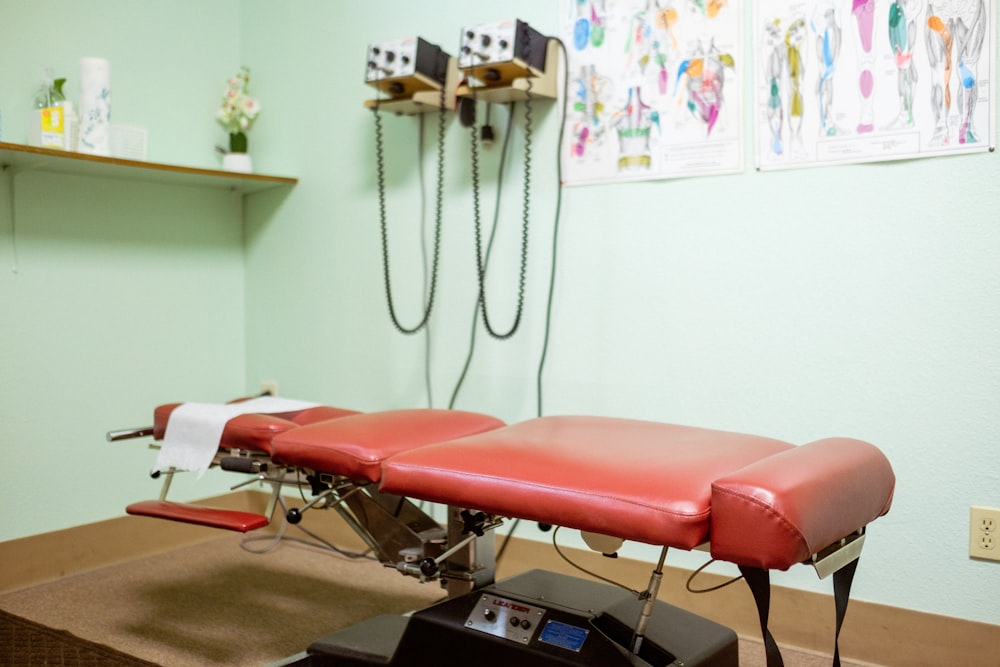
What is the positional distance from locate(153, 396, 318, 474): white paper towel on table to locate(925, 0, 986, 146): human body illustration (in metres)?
1.65

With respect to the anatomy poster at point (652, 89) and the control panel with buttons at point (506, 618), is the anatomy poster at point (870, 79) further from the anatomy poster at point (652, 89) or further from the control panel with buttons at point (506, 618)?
Result: the control panel with buttons at point (506, 618)

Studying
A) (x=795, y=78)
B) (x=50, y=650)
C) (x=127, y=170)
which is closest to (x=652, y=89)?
(x=795, y=78)

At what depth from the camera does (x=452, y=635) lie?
1.54 m

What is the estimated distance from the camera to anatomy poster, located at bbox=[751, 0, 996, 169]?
6.06ft

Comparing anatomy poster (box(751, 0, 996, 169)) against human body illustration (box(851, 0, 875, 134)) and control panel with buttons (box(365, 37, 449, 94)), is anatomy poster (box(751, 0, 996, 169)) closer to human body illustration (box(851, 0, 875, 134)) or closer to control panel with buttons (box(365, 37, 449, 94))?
human body illustration (box(851, 0, 875, 134))

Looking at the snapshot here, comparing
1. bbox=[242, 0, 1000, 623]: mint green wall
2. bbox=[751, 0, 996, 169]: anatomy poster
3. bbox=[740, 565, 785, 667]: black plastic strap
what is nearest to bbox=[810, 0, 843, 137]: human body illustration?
bbox=[751, 0, 996, 169]: anatomy poster

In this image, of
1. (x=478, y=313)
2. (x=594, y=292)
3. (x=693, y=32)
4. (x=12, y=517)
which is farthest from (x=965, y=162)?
(x=12, y=517)

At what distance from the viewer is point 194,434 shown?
6.48ft

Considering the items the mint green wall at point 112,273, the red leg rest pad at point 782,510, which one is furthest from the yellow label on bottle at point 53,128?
the red leg rest pad at point 782,510

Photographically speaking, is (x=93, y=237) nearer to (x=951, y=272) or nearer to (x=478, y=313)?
(x=478, y=313)

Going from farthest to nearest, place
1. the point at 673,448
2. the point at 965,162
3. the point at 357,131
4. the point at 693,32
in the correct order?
the point at 357,131
the point at 693,32
the point at 965,162
the point at 673,448

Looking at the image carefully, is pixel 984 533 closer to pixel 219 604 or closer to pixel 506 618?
pixel 506 618

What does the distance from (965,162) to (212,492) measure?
8.25 ft

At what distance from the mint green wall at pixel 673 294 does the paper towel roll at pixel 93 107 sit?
25.4 inches
